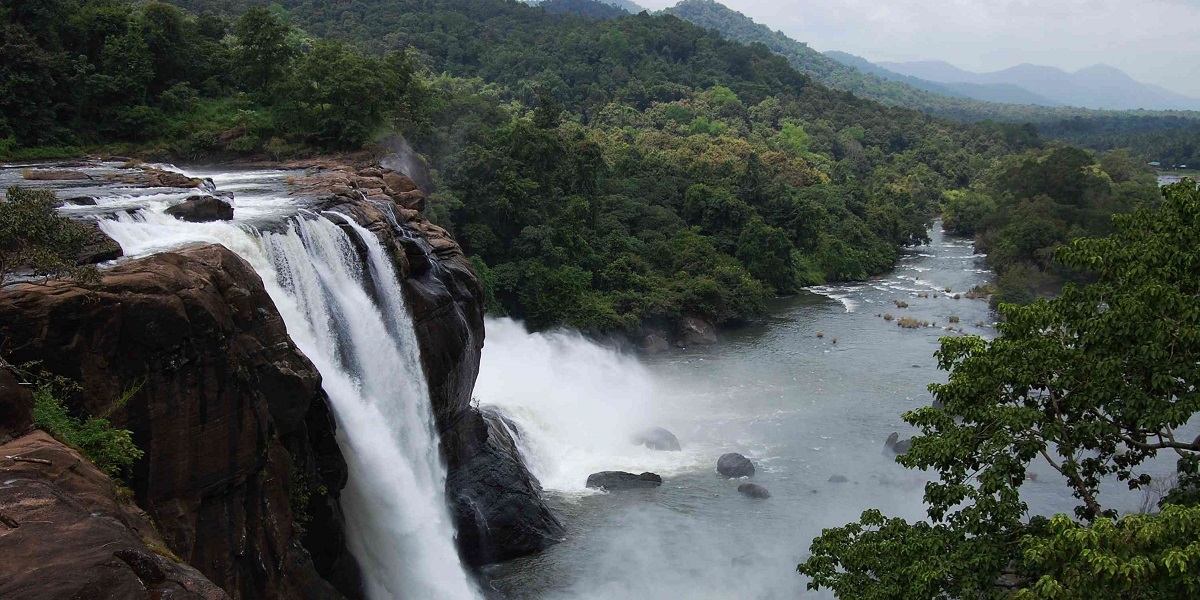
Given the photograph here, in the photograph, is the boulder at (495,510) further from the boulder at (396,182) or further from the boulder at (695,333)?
the boulder at (695,333)

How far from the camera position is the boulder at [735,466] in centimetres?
2605

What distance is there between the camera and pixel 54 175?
22.3 meters

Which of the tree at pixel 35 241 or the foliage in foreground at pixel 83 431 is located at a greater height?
the tree at pixel 35 241

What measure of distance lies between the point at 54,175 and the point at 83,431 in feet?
49.0

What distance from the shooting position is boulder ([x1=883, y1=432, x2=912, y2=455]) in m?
28.1

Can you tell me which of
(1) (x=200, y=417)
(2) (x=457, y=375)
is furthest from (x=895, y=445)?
(1) (x=200, y=417)

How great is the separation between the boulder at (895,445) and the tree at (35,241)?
23138 mm

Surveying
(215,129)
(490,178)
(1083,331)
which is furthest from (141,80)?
(1083,331)

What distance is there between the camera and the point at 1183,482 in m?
11.3

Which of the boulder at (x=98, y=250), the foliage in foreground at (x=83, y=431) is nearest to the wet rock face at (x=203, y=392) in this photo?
the foliage in foreground at (x=83, y=431)

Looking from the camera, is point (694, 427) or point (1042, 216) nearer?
point (694, 427)

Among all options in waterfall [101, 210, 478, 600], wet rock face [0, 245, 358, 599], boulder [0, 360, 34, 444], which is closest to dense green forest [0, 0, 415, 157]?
waterfall [101, 210, 478, 600]

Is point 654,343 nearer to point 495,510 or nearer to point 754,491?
point 754,491

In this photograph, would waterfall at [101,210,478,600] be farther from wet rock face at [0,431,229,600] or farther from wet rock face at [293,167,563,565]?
wet rock face at [0,431,229,600]
